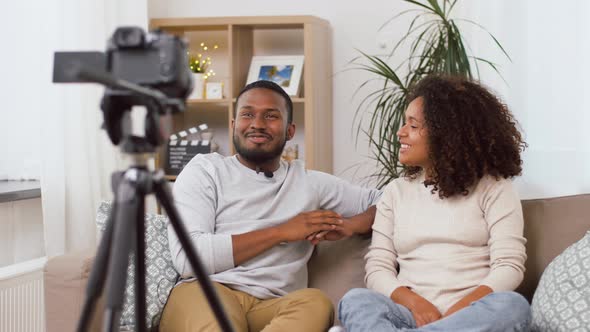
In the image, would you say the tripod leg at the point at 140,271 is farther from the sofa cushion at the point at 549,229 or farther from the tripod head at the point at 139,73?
the sofa cushion at the point at 549,229

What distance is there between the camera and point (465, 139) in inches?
90.1

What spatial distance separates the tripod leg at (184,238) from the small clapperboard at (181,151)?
278 centimetres

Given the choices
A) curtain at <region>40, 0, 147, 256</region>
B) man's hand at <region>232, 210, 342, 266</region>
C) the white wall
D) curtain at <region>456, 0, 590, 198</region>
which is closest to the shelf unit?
curtain at <region>40, 0, 147, 256</region>

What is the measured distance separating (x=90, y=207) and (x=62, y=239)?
0.73 feet

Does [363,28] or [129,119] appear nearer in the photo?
[129,119]

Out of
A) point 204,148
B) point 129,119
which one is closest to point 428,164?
point 129,119

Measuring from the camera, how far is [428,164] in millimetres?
2334

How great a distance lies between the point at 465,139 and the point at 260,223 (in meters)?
0.63

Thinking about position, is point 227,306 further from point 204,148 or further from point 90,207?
point 204,148

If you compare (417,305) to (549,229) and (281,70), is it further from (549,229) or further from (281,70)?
(281,70)

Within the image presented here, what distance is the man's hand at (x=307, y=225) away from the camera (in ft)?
7.64

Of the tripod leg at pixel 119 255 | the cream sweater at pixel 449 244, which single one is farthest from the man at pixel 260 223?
the tripod leg at pixel 119 255

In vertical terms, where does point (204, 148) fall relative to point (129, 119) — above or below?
below

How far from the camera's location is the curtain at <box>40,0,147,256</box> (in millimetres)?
3236
